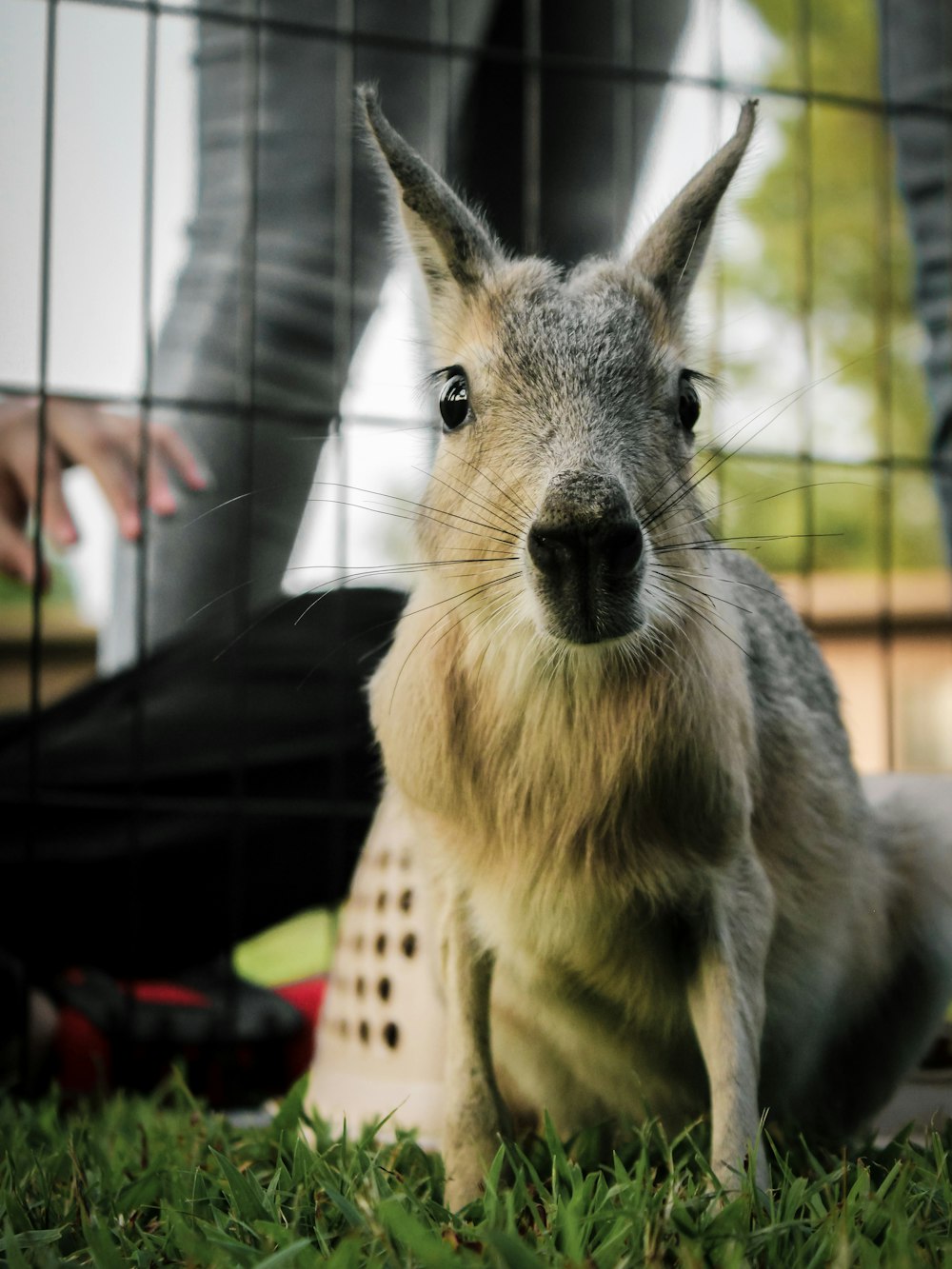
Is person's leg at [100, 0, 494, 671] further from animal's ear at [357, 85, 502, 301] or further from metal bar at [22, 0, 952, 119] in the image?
animal's ear at [357, 85, 502, 301]

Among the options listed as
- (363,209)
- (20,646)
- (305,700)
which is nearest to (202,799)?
(305,700)

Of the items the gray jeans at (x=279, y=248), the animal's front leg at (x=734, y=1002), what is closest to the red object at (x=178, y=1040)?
the gray jeans at (x=279, y=248)

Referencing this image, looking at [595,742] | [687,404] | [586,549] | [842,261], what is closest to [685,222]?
[687,404]

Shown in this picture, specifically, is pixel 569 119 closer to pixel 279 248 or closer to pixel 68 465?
pixel 279 248

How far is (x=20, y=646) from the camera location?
549cm

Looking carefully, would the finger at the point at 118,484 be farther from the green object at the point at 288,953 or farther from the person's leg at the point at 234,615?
the green object at the point at 288,953

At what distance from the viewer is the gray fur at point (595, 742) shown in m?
1.84

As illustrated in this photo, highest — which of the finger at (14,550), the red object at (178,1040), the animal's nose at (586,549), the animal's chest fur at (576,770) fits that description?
the finger at (14,550)

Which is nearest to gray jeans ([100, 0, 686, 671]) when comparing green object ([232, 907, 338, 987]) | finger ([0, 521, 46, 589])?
finger ([0, 521, 46, 589])

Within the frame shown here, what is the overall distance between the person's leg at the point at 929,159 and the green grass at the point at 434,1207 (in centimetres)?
196

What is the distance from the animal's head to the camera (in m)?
1.71

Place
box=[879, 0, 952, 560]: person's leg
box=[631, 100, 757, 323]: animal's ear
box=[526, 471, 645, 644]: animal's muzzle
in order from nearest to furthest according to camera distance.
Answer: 1. box=[526, 471, 645, 644]: animal's muzzle
2. box=[631, 100, 757, 323]: animal's ear
3. box=[879, 0, 952, 560]: person's leg

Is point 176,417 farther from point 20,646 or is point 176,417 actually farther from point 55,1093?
point 20,646

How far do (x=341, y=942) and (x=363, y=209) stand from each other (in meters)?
1.81
